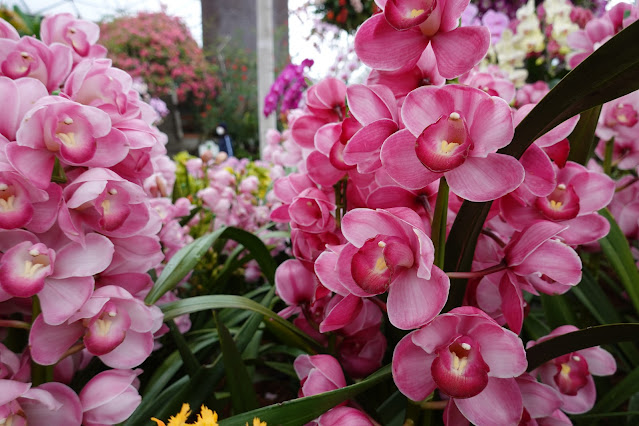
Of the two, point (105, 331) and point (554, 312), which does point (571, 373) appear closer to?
point (554, 312)

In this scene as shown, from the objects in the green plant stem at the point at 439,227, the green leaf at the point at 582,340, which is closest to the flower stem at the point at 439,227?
the green plant stem at the point at 439,227

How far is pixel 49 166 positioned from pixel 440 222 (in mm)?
293

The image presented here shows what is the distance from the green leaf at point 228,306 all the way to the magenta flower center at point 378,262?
0.19m

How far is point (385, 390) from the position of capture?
45cm

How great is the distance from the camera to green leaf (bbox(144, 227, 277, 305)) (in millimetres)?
449

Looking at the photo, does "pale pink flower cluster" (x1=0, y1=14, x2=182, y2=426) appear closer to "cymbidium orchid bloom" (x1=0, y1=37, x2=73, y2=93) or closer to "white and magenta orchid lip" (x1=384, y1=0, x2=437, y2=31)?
"cymbidium orchid bloom" (x1=0, y1=37, x2=73, y2=93)

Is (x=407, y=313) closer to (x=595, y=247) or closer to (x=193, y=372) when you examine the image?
(x=193, y=372)

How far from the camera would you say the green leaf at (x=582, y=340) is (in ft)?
0.97

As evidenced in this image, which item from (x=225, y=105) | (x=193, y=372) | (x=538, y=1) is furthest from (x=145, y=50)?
(x=193, y=372)

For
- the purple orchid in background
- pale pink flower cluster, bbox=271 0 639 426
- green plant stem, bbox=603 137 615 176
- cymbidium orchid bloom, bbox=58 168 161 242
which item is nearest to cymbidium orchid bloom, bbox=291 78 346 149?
pale pink flower cluster, bbox=271 0 639 426

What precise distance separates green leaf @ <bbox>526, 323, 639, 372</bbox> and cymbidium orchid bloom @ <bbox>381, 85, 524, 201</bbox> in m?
0.12

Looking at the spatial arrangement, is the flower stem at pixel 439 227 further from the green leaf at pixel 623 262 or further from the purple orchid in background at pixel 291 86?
the purple orchid in background at pixel 291 86

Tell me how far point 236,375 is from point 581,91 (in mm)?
351

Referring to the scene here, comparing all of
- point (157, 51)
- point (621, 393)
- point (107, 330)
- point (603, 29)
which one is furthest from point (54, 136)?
point (157, 51)
